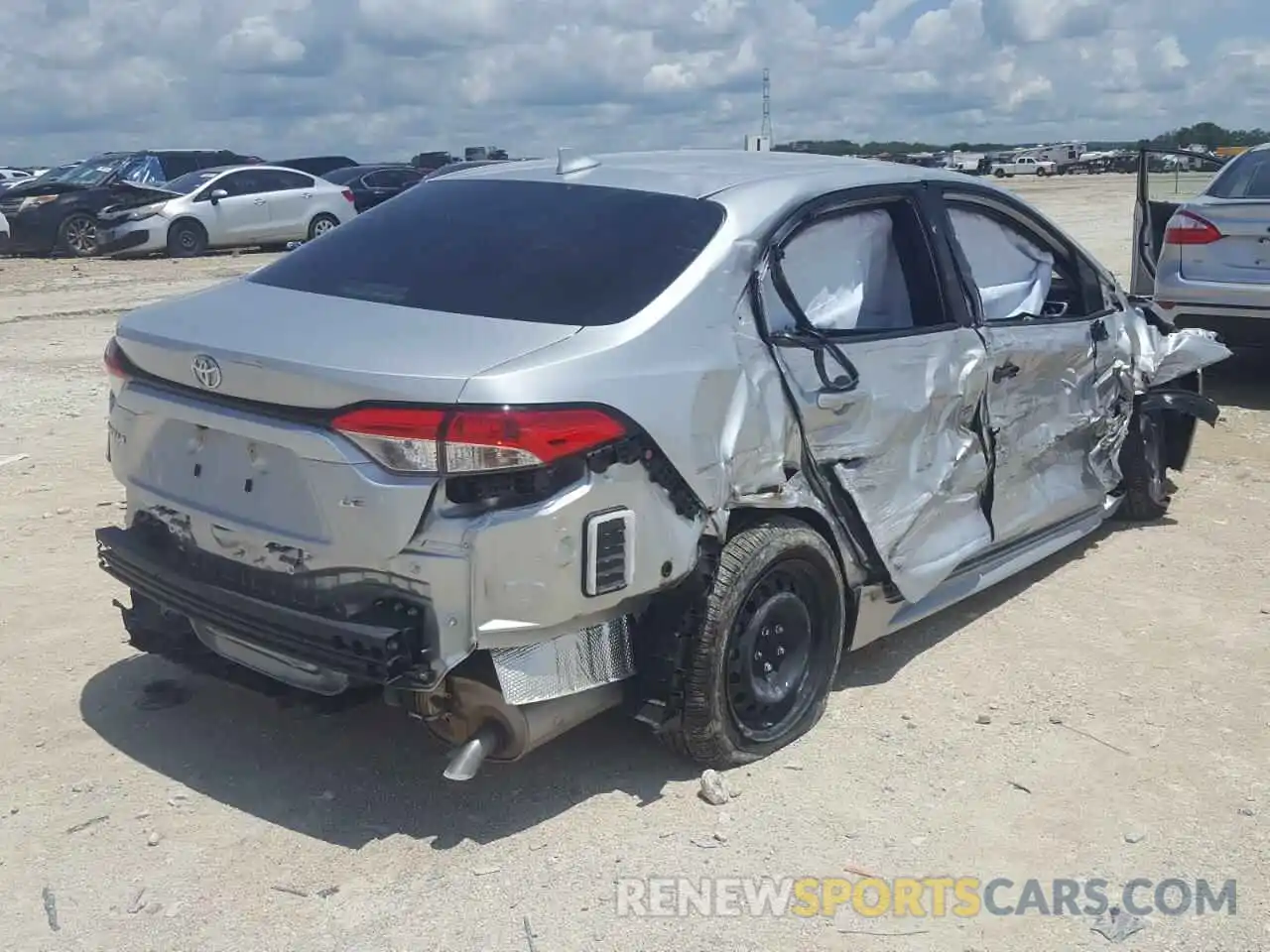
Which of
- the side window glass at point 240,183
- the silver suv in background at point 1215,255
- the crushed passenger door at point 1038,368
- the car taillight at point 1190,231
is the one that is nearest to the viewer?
the crushed passenger door at point 1038,368

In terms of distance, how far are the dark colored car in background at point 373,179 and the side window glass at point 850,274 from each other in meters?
21.8

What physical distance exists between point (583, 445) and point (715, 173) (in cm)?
141

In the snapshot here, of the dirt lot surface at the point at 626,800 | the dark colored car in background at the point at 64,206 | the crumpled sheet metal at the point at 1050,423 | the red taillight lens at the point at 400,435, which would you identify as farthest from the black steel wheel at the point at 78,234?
the red taillight lens at the point at 400,435

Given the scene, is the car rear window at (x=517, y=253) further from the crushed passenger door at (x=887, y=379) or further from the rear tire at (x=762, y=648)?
the rear tire at (x=762, y=648)

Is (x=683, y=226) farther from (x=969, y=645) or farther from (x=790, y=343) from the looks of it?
(x=969, y=645)

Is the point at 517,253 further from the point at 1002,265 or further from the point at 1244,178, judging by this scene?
the point at 1244,178

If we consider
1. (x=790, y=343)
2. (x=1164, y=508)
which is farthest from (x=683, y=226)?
(x=1164, y=508)

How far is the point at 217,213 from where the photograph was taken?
20828 mm

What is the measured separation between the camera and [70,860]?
3422 mm

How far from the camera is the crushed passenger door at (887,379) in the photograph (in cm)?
400

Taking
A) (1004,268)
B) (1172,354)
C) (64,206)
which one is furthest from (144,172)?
(1004,268)

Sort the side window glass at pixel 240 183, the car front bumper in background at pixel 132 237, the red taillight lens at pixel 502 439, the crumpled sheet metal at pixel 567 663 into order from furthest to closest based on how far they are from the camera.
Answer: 1. the side window glass at pixel 240 183
2. the car front bumper in background at pixel 132 237
3. the crumpled sheet metal at pixel 567 663
4. the red taillight lens at pixel 502 439

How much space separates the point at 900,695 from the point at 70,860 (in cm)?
261

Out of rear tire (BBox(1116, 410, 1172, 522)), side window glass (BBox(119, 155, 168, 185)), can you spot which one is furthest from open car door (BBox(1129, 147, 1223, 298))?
side window glass (BBox(119, 155, 168, 185))
